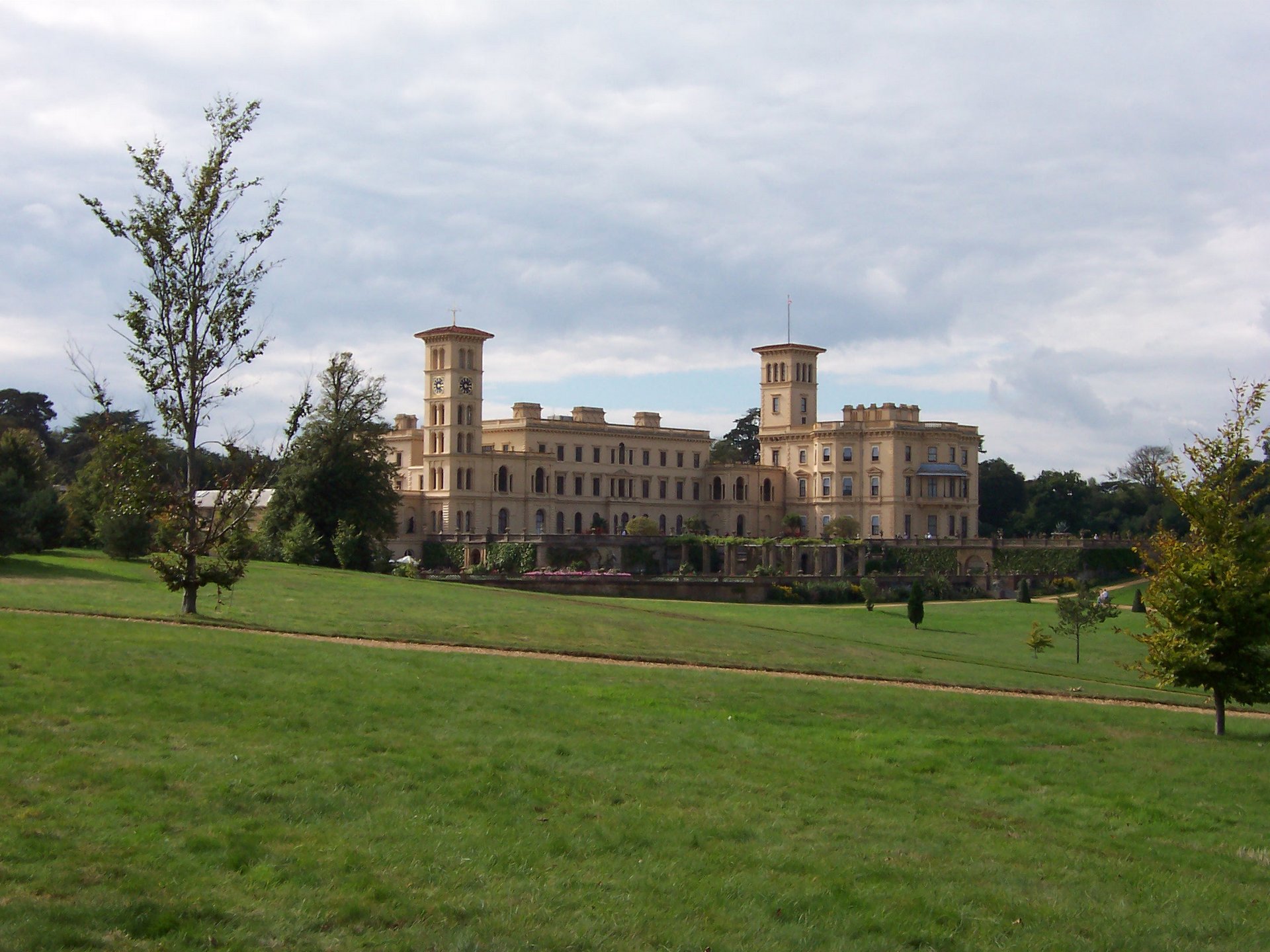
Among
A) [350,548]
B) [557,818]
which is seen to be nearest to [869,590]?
[350,548]

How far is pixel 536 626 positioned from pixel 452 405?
62289 millimetres

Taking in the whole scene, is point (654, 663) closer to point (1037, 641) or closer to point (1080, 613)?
point (1037, 641)

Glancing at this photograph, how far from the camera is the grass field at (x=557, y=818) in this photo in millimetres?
8867

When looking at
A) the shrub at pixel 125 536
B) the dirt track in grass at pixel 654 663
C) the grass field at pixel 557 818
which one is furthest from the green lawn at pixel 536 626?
the grass field at pixel 557 818

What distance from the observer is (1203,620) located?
757 inches

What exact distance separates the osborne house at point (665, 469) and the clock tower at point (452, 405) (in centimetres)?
9

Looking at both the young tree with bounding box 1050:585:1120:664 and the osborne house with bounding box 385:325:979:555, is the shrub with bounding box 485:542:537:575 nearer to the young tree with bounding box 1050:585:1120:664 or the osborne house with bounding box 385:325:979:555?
the osborne house with bounding box 385:325:979:555

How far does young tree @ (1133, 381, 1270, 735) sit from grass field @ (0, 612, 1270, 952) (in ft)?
5.99

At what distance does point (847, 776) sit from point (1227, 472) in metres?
9.37

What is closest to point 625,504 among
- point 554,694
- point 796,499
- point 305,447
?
point 796,499

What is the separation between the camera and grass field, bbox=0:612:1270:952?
887 centimetres

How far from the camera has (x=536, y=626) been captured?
2789 cm

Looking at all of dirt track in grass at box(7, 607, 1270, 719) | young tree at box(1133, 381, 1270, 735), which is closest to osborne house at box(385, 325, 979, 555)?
dirt track in grass at box(7, 607, 1270, 719)

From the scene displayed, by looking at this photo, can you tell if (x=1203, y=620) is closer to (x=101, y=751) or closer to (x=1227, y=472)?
(x=1227, y=472)
